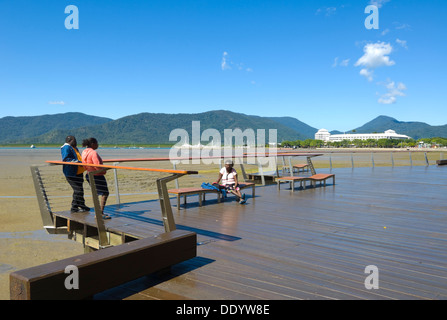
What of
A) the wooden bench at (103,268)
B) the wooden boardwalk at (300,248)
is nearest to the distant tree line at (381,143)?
the wooden boardwalk at (300,248)

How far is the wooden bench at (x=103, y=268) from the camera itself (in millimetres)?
2244

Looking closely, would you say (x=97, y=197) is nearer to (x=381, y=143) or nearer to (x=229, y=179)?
(x=229, y=179)

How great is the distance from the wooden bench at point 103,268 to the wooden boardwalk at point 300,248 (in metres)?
→ 0.20

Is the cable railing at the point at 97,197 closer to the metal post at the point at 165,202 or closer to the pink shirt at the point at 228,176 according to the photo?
the metal post at the point at 165,202

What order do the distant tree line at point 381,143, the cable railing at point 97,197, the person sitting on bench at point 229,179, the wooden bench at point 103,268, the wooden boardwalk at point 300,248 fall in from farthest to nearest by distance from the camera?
the distant tree line at point 381,143 → the person sitting on bench at point 229,179 → the cable railing at point 97,197 → the wooden boardwalk at point 300,248 → the wooden bench at point 103,268

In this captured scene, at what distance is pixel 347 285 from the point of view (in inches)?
122

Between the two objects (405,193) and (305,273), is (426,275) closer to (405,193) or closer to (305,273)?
(305,273)

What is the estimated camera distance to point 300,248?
13.9ft

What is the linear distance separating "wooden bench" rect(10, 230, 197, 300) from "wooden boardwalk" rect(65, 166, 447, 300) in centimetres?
20

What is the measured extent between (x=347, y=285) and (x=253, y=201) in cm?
471

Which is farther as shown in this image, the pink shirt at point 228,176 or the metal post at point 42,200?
the pink shirt at point 228,176

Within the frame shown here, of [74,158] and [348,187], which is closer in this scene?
[74,158]

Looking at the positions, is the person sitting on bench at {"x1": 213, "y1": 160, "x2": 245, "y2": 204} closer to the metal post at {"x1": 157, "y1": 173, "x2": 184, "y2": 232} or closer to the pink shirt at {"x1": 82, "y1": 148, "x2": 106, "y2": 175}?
the pink shirt at {"x1": 82, "y1": 148, "x2": 106, "y2": 175}
